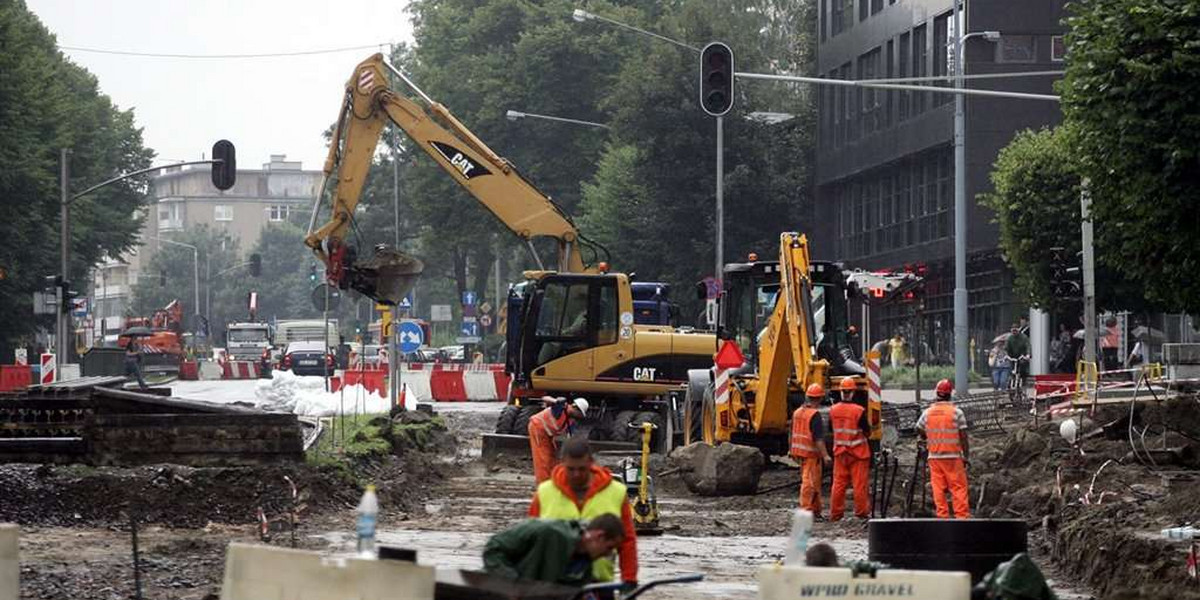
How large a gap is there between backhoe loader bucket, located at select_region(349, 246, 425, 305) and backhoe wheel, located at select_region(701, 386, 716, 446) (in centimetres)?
517

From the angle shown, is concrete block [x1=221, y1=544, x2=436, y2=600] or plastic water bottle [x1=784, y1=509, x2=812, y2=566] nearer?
plastic water bottle [x1=784, y1=509, x2=812, y2=566]

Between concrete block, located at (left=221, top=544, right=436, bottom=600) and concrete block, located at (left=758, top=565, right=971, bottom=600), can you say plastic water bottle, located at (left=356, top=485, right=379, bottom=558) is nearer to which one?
concrete block, located at (left=221, top=544, right=436, bottom=600)

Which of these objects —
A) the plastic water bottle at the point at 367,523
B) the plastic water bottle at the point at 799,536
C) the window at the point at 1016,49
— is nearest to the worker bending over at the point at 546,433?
the plastic water bottle at the point at 367,523

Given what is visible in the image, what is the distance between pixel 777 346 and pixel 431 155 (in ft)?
32.5

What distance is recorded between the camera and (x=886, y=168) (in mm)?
64500

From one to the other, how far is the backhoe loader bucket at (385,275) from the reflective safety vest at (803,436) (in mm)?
9601

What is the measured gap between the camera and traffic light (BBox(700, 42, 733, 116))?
95.2 ft

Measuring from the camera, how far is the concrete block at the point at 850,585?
28.2ft

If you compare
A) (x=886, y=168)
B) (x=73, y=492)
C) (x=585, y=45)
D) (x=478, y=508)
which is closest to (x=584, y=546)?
(x=73, y=492)

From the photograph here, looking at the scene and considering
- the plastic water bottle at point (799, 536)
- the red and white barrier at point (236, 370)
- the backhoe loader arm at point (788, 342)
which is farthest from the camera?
the red and white barrier at point (236, 370)

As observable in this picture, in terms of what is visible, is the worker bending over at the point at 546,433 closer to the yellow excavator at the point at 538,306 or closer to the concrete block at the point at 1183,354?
the yellow excavator at the point at 538,306

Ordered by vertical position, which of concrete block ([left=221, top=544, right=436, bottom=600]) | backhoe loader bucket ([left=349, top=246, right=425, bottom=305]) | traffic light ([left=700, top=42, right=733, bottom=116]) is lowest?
concrete block ([left=221, top=544, right=436, bottom=600])

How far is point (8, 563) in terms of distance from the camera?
10750 millimetres

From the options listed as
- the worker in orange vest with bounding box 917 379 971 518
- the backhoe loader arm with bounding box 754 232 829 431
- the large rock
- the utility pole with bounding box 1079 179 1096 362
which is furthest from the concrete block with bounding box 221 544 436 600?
the utility pole with bounding box 1079 179 1096 362
